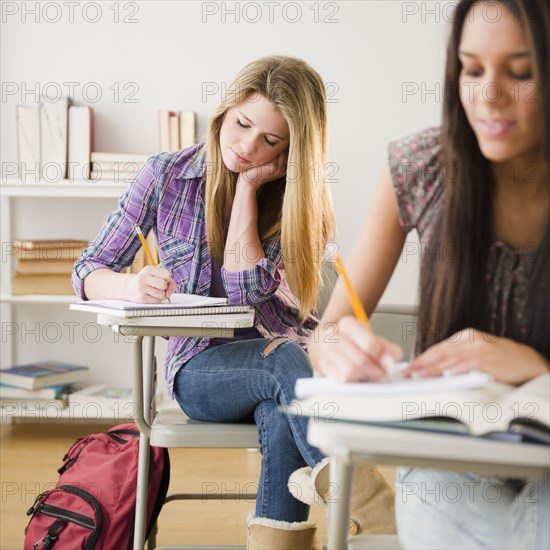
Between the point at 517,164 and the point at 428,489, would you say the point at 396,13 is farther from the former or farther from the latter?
the point at 428,489

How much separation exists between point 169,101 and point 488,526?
2.63 metres

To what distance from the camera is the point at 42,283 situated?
10.2 feet

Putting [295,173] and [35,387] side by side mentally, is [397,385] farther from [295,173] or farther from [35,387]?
[35,387]

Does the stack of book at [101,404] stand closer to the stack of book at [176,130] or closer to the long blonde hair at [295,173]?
the stack of book at [176,130]

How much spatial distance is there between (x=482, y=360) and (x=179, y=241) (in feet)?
3.45

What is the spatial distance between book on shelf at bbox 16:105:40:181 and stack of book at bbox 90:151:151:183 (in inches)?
8.2

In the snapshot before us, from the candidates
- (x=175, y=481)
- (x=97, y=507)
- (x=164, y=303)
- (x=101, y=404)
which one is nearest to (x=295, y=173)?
(x=164, y=303)

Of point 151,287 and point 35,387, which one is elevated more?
point 151,287

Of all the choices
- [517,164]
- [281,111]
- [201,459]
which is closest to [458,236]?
[517,164]

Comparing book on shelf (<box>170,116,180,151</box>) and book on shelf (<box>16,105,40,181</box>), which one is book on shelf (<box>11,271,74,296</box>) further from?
book on shelf (<box>170,116,180,151</box>)

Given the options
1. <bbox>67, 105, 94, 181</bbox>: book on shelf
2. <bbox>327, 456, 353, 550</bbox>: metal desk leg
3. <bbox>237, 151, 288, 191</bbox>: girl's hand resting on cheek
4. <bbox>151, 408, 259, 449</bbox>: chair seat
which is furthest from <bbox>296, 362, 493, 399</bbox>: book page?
<bbox>67, 105, 94, 181</bbox>: book on shelf

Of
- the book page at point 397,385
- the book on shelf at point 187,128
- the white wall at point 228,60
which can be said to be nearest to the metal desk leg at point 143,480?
the book page at point 397,385

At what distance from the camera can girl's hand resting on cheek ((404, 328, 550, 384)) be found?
890mm

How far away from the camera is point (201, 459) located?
2.99 metres
